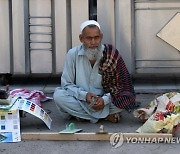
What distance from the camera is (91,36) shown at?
425cm

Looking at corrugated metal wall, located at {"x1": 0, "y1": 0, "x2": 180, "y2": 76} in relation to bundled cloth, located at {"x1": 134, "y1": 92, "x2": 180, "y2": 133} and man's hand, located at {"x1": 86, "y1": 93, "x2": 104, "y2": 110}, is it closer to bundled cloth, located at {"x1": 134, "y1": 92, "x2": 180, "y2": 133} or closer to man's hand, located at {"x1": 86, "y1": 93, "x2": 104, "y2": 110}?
bundled cloth, located at {"x1": 134, "y1": 92, "x2": 180, "y2": 133}

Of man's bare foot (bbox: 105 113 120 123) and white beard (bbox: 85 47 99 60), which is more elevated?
white beard (bbox: 85 47 99 60)

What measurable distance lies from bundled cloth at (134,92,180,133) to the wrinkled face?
0.72 meters

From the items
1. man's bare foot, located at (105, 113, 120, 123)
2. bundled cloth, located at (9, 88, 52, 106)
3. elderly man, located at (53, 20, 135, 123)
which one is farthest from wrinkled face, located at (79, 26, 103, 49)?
bundled cloth, located at (9, 88, 52, 106)

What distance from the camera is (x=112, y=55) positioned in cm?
439

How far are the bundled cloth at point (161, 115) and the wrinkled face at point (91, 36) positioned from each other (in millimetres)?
725

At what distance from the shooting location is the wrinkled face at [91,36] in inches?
167

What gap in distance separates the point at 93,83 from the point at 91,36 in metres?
0.45

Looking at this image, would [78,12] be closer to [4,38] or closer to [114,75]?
[4,38]

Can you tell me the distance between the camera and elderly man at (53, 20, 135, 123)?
4289 millimetres

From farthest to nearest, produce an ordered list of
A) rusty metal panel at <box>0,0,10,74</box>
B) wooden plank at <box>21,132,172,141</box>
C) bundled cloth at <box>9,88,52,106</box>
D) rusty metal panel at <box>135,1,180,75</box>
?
rusty metal panel at <box>0,0,10,74</box> < rusty metal panel at <box>135,1,180,75</box> < bundled cloth at <box>9,88,52,106</box> < wooden plank at <box>21,132,172,141</box>

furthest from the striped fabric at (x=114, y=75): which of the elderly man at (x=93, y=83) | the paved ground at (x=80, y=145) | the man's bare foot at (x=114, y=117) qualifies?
the paved ground at (x=80, y=145)

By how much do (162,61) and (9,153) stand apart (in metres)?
2.53

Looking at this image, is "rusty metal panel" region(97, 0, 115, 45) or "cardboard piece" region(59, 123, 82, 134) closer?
"cardboard piece" region(59, 123, 82, 134)
